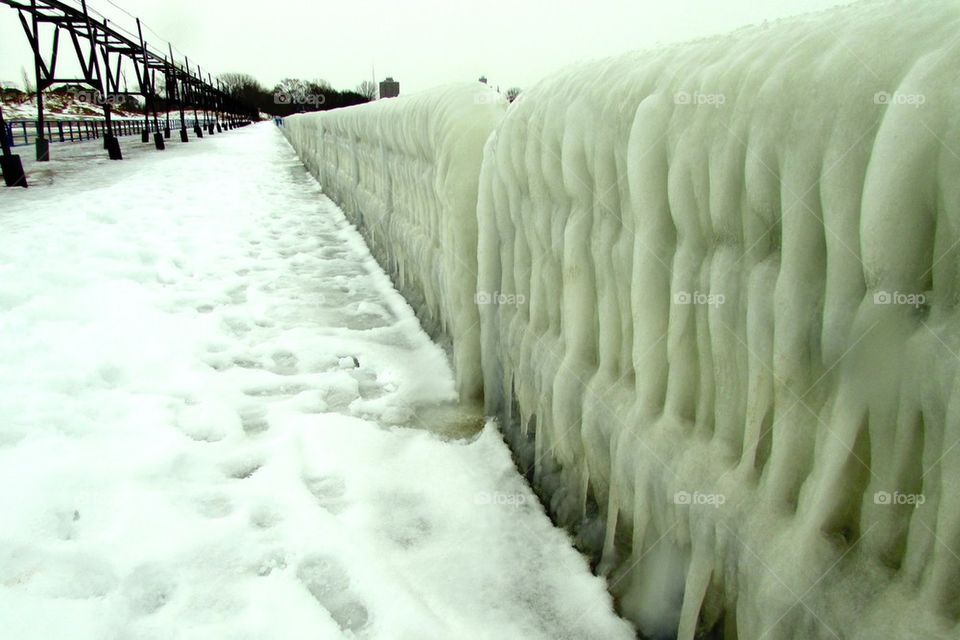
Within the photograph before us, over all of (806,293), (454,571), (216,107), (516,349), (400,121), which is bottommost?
(454,571)

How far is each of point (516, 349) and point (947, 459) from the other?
5.38 feet

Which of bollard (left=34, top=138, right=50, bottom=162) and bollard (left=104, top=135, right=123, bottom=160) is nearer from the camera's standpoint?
bollard (left=34, top=138, right=50, bottom=162)

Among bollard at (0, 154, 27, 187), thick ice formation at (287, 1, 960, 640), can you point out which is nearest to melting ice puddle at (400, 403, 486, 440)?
thick ice formation at (287, 1, 960, 640)

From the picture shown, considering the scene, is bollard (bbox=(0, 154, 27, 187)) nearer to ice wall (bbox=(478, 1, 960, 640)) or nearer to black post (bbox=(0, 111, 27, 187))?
black post (bbox=(0, 111, 27, 187))

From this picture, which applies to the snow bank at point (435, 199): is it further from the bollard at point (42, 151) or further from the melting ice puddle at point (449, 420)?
the bollard at point (42, 151)

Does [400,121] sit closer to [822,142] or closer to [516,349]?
[516,349]

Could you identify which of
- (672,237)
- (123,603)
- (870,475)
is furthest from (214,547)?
(870,475)

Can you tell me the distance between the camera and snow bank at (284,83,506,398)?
2811mm

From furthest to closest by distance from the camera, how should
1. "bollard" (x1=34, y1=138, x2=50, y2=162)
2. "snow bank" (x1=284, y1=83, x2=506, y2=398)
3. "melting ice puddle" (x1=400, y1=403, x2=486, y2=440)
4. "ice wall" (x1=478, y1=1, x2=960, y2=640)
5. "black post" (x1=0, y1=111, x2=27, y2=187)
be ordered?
1. "bollard" (x1=34, y1=138, x2=50, y2=162)
2. "black post" (x1=0, y1=111, x2=27, y2=187)
3. "snow bank" (x1=284, y1=83, x2=506, y2=398)
4. "melting ice puddle" (x1=400, y1=403, x2=486, y2=440)
5. "ice wall" (x1=478, y1=1, x2=960, y2=640)

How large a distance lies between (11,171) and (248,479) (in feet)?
32.4

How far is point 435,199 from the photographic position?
3.29 m

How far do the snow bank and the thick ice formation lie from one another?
2.48 ft

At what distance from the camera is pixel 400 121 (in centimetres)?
388

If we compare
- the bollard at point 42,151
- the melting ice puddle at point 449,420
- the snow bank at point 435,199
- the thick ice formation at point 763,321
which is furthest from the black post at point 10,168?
the thick ice formation at point 763,321
